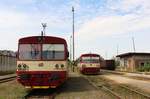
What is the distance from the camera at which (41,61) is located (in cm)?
1728

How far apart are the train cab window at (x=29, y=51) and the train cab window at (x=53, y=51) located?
312mm

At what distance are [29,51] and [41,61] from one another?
875mm

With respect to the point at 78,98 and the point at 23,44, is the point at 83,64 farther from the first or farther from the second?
the point at 78,98

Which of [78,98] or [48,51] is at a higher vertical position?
[48,51]

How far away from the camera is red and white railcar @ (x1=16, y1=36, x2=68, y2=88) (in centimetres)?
1700

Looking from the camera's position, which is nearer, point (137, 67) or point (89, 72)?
point (89, 72)

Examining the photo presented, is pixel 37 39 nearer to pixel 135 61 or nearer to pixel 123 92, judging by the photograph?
pixel 123 92

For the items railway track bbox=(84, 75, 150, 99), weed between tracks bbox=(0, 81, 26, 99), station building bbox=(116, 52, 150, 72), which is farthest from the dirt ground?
station building bbox=(116, 52, 150, 72)

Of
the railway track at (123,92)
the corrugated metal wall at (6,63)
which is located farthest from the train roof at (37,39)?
the corrugated metal wall at (6,63)

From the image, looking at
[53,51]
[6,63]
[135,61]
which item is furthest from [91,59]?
[135,61]

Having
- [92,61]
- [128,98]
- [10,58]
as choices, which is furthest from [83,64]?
[128,98]

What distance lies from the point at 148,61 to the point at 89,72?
91.8ft

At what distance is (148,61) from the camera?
214 feet

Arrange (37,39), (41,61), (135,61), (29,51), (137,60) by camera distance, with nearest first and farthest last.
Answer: (41,61) < (29,51) < (37,39) < (135,61) < (137,60)
